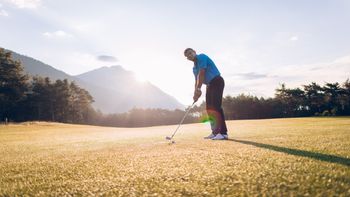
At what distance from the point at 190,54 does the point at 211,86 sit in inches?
49.1

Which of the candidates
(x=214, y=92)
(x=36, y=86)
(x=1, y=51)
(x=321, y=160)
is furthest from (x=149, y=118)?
(x=321, y=160)

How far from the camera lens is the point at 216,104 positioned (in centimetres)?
1111

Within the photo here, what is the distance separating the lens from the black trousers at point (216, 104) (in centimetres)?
1111

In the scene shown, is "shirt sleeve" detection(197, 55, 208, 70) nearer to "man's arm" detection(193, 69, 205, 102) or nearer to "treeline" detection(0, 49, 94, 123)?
"man's arm" detection(193, 69, 205, 102)

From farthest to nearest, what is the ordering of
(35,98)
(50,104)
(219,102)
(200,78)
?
1. (50,104)
2. (35,98)
3. (219,102)
4. (200,78)

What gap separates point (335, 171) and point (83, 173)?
344 cm

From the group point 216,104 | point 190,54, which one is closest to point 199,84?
point 216,104

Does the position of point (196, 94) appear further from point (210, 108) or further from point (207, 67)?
point (207, 67)

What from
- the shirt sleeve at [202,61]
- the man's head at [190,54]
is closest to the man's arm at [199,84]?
the shirt sleeve at [202,61]

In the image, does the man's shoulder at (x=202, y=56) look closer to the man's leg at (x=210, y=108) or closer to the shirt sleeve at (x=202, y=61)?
the shirt sleeve at (x=202, y=61)

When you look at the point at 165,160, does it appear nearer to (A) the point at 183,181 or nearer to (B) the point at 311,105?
(A) the point at 183,181

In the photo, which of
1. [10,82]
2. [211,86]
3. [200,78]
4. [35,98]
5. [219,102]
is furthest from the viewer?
[35,98]

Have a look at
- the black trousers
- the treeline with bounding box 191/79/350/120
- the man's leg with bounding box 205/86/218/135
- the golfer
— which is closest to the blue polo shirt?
the golfer

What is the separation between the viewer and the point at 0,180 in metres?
5.07
